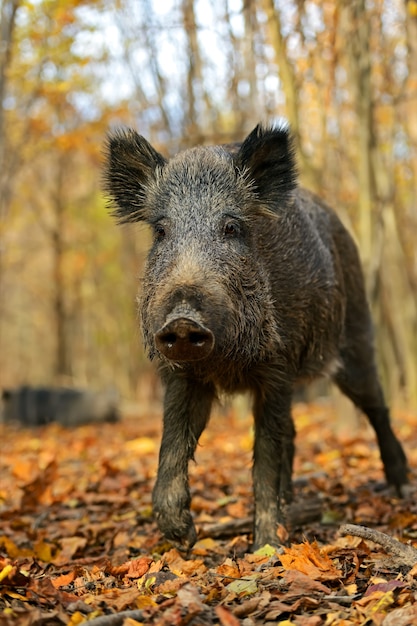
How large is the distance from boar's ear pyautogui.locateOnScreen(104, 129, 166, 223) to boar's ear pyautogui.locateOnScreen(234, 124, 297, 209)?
0.57 m

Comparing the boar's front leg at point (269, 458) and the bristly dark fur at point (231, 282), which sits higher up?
the bristly dark fur at point (231, 282)

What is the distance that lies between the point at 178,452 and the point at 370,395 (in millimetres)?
2553

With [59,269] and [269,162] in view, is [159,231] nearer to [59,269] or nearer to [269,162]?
[269,162]

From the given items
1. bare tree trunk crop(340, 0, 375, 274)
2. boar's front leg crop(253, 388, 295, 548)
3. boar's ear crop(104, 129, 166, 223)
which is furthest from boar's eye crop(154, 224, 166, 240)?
bare tree trunk crop(340, 0, 375, 274)

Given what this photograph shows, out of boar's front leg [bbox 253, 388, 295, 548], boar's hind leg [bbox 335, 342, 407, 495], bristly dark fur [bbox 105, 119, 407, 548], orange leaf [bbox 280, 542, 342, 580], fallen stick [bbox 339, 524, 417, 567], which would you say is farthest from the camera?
→ boar's hind leg [bbox 335, 342, 407, 495]

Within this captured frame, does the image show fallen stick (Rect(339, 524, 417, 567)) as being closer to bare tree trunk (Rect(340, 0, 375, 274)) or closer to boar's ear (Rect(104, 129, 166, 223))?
boar's ear (Rect(104, 129, 166, 223))

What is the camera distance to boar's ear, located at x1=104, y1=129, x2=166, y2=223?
4852mm

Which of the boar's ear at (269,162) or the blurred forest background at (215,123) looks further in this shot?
the blurred forest background at (215,123)

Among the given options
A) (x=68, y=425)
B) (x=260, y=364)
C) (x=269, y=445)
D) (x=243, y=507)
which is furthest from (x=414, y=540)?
(x=68, y=425)

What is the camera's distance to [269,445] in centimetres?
471

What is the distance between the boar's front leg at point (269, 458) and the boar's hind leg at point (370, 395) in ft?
5.56

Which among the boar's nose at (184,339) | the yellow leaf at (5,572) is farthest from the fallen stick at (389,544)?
the yellow leaf at (5,572)

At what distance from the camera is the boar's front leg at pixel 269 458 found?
179 inches

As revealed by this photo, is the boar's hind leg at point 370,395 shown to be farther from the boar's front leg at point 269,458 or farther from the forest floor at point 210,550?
the boar's front leg at point 269,458
